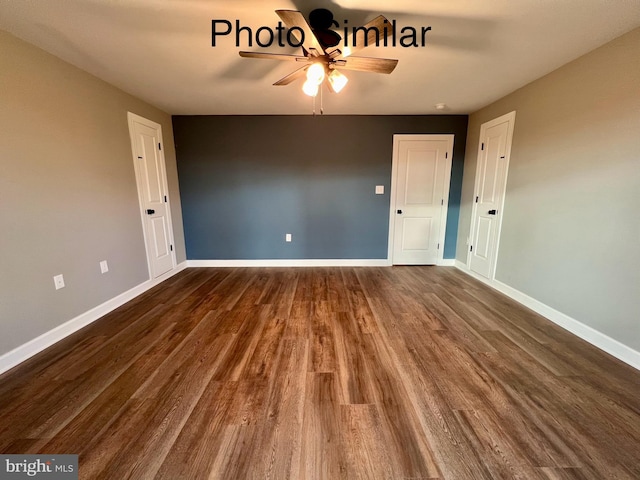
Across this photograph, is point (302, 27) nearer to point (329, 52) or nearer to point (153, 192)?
point (329, 52)

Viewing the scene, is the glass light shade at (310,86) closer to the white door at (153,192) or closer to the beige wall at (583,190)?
the beige wall at (583,190)

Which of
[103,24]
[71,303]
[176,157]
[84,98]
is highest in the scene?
[103,24]

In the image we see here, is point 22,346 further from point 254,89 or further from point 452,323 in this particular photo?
point 452,323

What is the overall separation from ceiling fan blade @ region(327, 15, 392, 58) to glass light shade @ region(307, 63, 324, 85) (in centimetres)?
12

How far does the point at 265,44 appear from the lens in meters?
1.92

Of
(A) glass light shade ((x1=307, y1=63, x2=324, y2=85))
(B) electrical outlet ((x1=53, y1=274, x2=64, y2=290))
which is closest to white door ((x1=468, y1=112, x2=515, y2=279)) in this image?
(A) glass light shade ((x1=307, y1=63, x2=324, y2=85))

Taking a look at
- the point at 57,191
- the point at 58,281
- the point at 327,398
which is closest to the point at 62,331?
the point at 58,281

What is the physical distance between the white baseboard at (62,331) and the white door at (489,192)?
444cm

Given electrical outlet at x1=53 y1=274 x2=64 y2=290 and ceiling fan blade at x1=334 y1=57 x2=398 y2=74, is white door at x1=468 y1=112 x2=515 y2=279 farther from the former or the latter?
electrical outlet at x1=53 y1=274 x2=64 y2=290

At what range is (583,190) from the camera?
2.08m

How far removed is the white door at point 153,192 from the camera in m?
3.04

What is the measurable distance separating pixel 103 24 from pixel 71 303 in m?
2.22

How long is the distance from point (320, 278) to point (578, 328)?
2654 millimetres

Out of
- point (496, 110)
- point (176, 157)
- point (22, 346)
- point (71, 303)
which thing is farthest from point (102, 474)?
point (496, 110)
